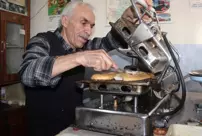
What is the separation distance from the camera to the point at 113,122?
94 centimetres

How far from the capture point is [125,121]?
91 centimetres

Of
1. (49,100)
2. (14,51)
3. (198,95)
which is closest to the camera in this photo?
(49,100)

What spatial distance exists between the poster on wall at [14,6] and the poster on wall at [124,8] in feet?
3.15

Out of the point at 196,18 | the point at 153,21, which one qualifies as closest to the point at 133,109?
the point at 153,21

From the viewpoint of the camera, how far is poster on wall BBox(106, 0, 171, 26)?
77.5 inches

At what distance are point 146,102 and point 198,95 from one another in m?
0.89

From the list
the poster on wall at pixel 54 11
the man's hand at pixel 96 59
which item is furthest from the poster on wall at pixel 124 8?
the man's hand at pixel 96 59

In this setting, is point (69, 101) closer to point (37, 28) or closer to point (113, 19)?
point (113, 19)

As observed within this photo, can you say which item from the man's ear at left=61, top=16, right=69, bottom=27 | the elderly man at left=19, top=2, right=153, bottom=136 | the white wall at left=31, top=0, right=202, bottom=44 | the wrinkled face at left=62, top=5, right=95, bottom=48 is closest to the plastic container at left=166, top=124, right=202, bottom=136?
the elderly man at left=19, top=2, right=153, bottom=136

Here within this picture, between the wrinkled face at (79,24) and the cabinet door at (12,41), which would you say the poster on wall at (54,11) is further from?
the wrinkled face at (79,24)

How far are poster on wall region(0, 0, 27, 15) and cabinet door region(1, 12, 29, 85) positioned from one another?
5 cm

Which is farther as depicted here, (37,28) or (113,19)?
(37,28)

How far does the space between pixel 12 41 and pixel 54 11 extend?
57 cm

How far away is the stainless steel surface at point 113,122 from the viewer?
34.8 inches
